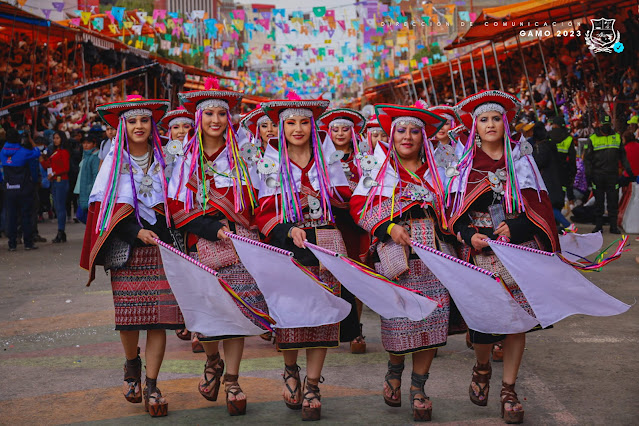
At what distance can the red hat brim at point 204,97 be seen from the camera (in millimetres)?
4992

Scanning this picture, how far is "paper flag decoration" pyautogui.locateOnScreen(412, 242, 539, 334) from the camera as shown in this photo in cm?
422

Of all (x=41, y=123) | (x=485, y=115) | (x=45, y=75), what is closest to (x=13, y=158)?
(x=41, y=123)

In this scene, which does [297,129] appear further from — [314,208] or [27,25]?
[27,25]

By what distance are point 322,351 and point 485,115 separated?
5.55ft

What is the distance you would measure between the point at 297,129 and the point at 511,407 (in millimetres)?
2027

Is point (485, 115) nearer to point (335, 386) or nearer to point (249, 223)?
point (249, 223)

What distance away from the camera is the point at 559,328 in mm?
7000

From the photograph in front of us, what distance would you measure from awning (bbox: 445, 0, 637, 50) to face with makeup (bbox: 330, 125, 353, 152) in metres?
6.84

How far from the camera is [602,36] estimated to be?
14.3m

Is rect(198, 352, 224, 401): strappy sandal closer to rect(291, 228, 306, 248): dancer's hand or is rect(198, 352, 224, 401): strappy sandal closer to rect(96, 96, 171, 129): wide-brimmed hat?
rect(291, 228, 306, 248): dancer's hand

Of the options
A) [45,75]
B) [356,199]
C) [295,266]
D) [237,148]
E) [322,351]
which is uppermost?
[45,75]

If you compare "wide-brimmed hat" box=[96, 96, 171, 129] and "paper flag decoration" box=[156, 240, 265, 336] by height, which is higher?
"wide-brimmed hat" box=[96, 96, 171, 129]

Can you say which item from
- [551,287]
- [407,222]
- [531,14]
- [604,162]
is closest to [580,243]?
[551,287]

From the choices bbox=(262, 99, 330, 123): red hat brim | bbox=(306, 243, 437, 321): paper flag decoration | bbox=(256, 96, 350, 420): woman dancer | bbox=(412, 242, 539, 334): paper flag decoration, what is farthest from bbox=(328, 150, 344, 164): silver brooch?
bbox=(412, 242, 539, 334): paper flag decoration
